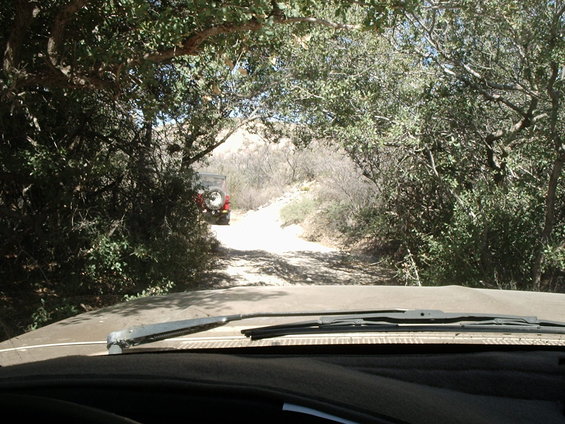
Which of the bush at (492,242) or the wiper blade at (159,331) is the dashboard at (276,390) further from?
the bush at (492,242)

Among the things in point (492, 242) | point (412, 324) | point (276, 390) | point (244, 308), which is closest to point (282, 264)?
point (492, 242)

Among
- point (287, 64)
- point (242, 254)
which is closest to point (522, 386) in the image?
point (287, 64)

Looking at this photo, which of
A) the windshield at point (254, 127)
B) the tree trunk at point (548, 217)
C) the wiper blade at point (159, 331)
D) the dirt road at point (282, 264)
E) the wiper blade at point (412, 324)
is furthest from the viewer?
the dirt road at point (282, 264)

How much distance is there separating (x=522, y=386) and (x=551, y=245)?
5.80 m

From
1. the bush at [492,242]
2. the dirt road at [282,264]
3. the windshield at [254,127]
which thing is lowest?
the dirt road at [282,264]

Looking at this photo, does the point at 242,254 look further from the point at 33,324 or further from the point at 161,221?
the point at 33,324

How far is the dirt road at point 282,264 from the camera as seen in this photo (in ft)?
36.1

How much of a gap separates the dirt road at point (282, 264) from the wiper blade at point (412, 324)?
789 cm

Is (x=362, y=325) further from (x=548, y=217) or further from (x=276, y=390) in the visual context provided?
(x=548, y=217)

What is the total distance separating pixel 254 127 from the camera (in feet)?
37.6

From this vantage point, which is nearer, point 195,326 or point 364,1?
point 195,326

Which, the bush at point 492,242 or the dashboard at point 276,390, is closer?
the dashboard at point 276,390

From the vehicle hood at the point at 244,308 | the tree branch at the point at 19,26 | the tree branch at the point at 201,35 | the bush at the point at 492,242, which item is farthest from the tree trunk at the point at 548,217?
the tree branch at the point at 19,26

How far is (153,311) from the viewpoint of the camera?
278 cm
